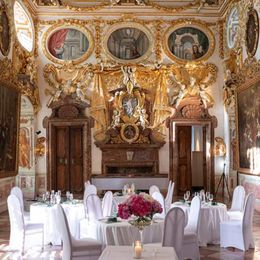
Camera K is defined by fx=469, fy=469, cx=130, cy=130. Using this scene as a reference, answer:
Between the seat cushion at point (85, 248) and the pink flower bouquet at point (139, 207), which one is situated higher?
the pink flower bouquet at point (139, 207)

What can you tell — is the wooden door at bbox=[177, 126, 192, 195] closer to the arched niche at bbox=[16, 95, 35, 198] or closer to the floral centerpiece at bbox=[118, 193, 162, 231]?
the arched niche at bbox=[16, 95, 35, 198]

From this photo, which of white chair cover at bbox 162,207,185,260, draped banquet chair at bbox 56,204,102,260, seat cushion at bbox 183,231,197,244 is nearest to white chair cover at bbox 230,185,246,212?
seat cushion at bbox 183,231,197,244

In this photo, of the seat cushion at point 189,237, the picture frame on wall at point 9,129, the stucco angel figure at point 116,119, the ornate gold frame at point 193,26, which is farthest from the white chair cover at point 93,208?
the ornate gold frame at point 193,26

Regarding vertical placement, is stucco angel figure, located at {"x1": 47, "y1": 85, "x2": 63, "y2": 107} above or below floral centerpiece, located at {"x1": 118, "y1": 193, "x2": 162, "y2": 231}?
above

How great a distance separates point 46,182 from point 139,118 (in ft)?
14.9

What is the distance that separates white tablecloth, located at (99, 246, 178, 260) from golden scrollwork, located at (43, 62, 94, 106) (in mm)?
13772

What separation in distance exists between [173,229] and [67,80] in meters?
13.1

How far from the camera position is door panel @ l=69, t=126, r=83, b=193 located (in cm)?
1916

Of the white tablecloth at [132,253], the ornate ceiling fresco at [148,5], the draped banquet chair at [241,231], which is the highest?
the ornate ceiling fresco at [148,5]

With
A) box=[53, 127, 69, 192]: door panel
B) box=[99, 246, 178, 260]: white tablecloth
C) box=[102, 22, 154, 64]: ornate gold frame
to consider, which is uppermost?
box=[102, 22, 154, 64]: ornate gold frame

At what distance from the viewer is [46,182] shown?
18.9 m

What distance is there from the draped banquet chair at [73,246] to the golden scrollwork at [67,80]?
12123 mm

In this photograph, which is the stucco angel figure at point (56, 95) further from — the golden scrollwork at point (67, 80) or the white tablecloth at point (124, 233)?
the white tablecloth at point (124, 233)

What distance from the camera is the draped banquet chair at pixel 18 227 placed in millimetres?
8594
